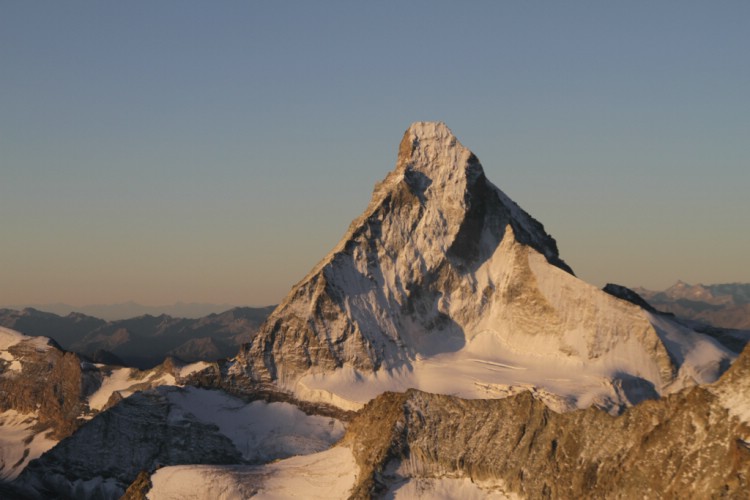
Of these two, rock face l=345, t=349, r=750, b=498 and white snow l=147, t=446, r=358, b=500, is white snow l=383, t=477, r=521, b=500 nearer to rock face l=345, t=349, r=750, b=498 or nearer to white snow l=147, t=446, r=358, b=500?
rock face l=345, t=349, r=750, b=498

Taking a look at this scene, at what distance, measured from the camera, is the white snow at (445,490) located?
11831cm

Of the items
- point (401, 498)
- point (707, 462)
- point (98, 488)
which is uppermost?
point (707, 462)

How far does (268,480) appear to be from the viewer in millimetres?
137375

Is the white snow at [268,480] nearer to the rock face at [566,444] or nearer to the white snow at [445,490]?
the rock face at [566,444]

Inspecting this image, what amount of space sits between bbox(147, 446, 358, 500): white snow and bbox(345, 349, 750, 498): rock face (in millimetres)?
2560

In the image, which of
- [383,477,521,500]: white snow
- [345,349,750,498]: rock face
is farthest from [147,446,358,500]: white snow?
[383,477,521,500]: white snow

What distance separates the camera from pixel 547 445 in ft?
383

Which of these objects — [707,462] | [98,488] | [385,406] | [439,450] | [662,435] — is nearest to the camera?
[707,462]

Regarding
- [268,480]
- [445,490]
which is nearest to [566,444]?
[445,490]

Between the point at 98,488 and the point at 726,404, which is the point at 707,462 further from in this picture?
the point at 98,488

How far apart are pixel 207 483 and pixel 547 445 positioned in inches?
1482

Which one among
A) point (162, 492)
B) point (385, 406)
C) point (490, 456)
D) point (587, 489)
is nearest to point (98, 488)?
point (162, 492)

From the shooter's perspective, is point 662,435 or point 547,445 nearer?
point 662,435

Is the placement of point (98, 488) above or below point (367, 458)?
below
